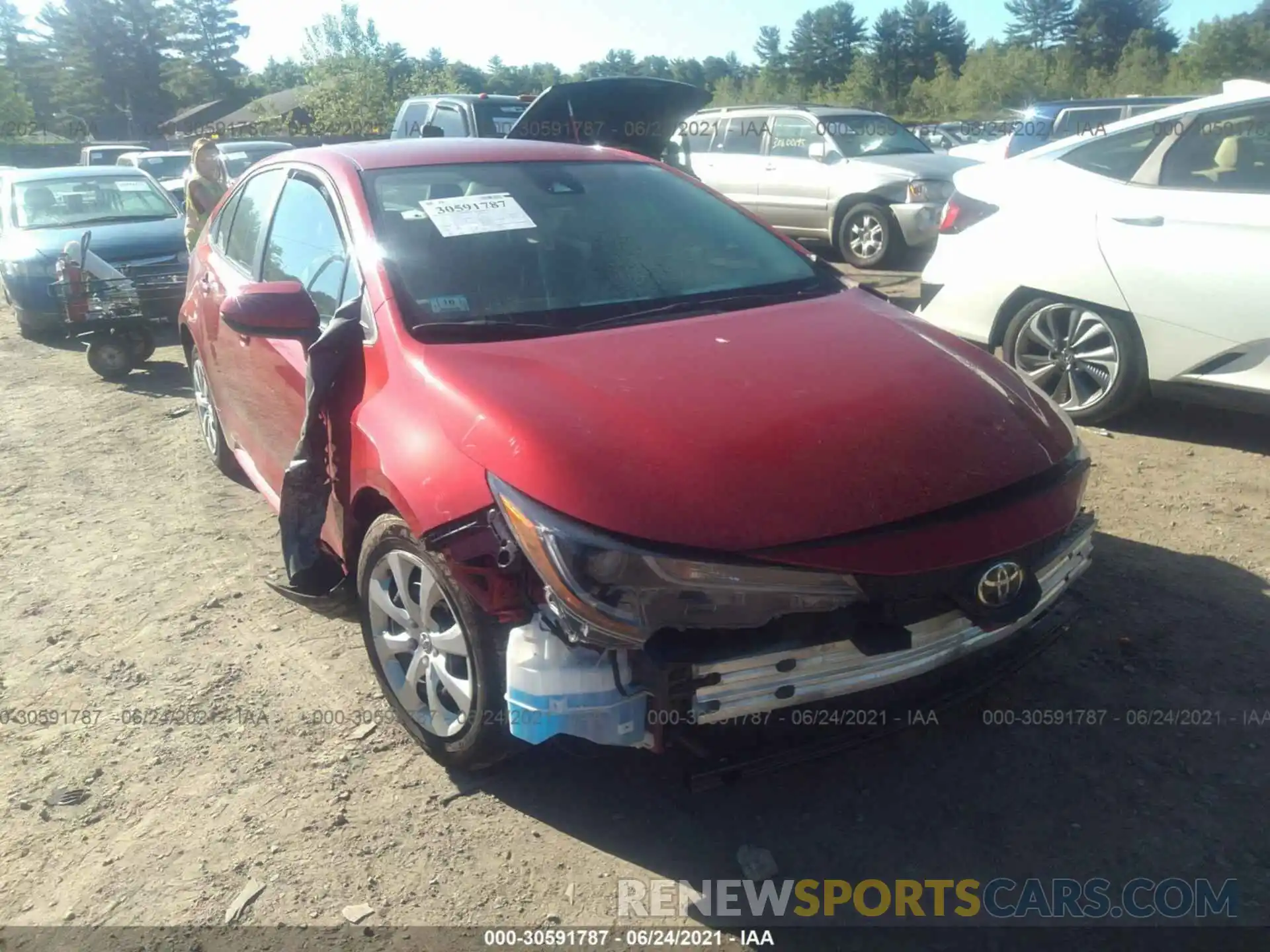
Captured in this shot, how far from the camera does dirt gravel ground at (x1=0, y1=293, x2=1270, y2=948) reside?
2.45 meters

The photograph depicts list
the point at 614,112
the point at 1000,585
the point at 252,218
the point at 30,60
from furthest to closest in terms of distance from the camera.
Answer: the point at 30,60
the point at 614,112
the point at 252,218
the point at 1000,585

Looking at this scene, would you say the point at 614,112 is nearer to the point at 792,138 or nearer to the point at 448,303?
the point at 792,138

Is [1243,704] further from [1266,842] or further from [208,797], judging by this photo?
[208,797]

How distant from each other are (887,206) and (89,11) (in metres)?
84.3

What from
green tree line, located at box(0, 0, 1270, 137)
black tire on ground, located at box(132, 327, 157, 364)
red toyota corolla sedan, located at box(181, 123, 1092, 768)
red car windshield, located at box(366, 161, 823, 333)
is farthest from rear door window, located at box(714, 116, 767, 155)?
green tree line, located at box(0, 0, 1270, 137)

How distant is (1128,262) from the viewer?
15.7 feet

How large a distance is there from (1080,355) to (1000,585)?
3130 millimetres

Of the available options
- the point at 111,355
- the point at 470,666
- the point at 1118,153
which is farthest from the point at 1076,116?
the point at 470,666

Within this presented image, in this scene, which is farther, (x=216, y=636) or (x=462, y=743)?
(x=216, y=636)

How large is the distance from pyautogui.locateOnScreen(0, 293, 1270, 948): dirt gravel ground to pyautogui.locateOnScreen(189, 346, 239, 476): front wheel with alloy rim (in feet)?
3.91

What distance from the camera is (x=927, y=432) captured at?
Result: 2539 mm

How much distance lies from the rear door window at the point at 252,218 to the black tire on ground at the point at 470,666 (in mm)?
1760

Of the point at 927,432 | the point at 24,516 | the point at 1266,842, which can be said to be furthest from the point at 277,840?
the point at 24,516

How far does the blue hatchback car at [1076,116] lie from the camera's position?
12.9 metres
